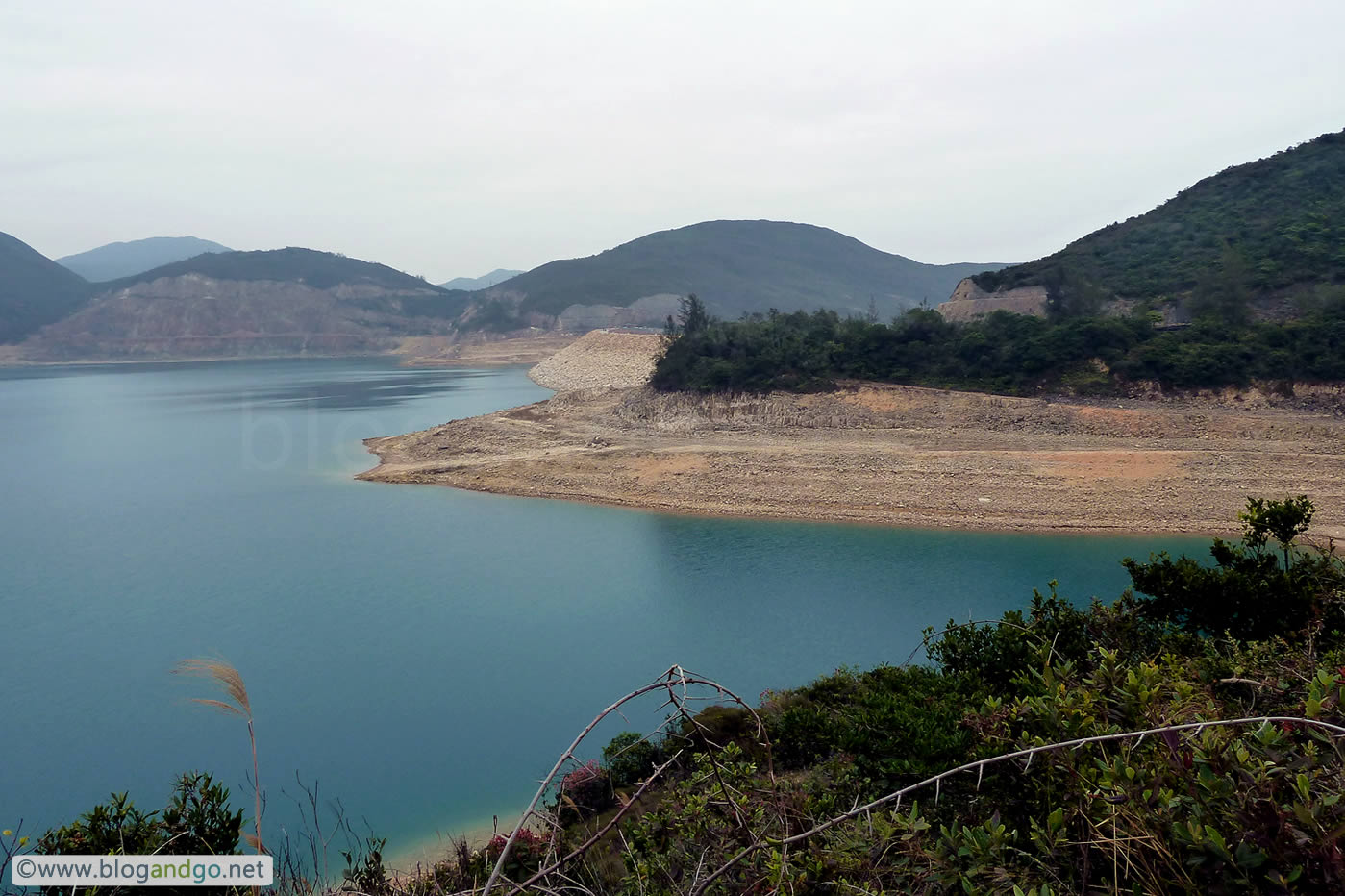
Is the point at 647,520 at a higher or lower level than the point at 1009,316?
lower

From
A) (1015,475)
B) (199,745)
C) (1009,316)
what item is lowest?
(199,745)

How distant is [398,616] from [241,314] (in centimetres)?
10248

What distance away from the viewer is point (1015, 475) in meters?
21.0

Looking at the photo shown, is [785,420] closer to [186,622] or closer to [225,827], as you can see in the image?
[186,622]

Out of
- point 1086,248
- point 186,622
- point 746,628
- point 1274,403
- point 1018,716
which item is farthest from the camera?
point 1086,248

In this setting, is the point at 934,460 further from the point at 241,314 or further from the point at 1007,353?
the point at 241,314

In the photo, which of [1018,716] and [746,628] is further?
[746,628]

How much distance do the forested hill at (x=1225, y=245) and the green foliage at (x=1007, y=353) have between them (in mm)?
3865

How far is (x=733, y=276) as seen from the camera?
141m

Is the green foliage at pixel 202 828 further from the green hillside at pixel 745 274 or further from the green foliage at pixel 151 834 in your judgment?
the green hillside at pixel 745 274

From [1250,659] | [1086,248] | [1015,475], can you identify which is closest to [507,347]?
[1086,248]

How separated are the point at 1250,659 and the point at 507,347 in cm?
8671

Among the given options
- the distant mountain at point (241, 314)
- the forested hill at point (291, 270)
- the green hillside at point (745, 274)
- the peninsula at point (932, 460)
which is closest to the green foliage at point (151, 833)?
the peninsula at point (932, 460)

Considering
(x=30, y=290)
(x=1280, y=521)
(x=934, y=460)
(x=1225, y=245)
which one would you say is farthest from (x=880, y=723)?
(x=30, y=290)
